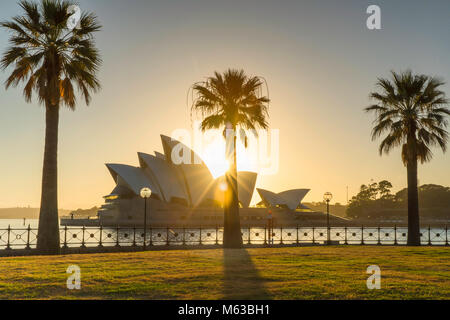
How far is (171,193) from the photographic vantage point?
7969 cm

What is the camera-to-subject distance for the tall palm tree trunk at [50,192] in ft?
65.1

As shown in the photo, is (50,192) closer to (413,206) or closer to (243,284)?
(243,284)

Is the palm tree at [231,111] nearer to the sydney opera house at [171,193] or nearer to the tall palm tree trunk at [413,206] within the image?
the tall palm tree trunk at [413,206]

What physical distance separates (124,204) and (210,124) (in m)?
64.2

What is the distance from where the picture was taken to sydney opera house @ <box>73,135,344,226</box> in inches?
3022

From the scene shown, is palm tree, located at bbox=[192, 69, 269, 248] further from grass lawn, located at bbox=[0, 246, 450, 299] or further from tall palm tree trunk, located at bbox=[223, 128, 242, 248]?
grass lawn, located at bbox=[0, 246, 450, 299]

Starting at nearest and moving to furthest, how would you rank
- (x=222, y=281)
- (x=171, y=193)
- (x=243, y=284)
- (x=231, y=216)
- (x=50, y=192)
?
(x=243, y=284), (x=222, y=281), (x=50, y=192), (x=231, y=216), (x=171, y=193)

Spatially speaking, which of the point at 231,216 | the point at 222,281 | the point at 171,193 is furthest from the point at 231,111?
the point at 171,193

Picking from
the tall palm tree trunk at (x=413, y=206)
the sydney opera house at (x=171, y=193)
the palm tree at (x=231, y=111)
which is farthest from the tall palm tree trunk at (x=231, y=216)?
the sydney opera house at (x=171, y=193)

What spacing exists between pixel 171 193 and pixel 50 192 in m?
59.9

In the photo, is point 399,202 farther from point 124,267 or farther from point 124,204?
point 124,267

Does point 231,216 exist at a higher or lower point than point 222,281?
higher

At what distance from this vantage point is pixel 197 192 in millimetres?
82812
